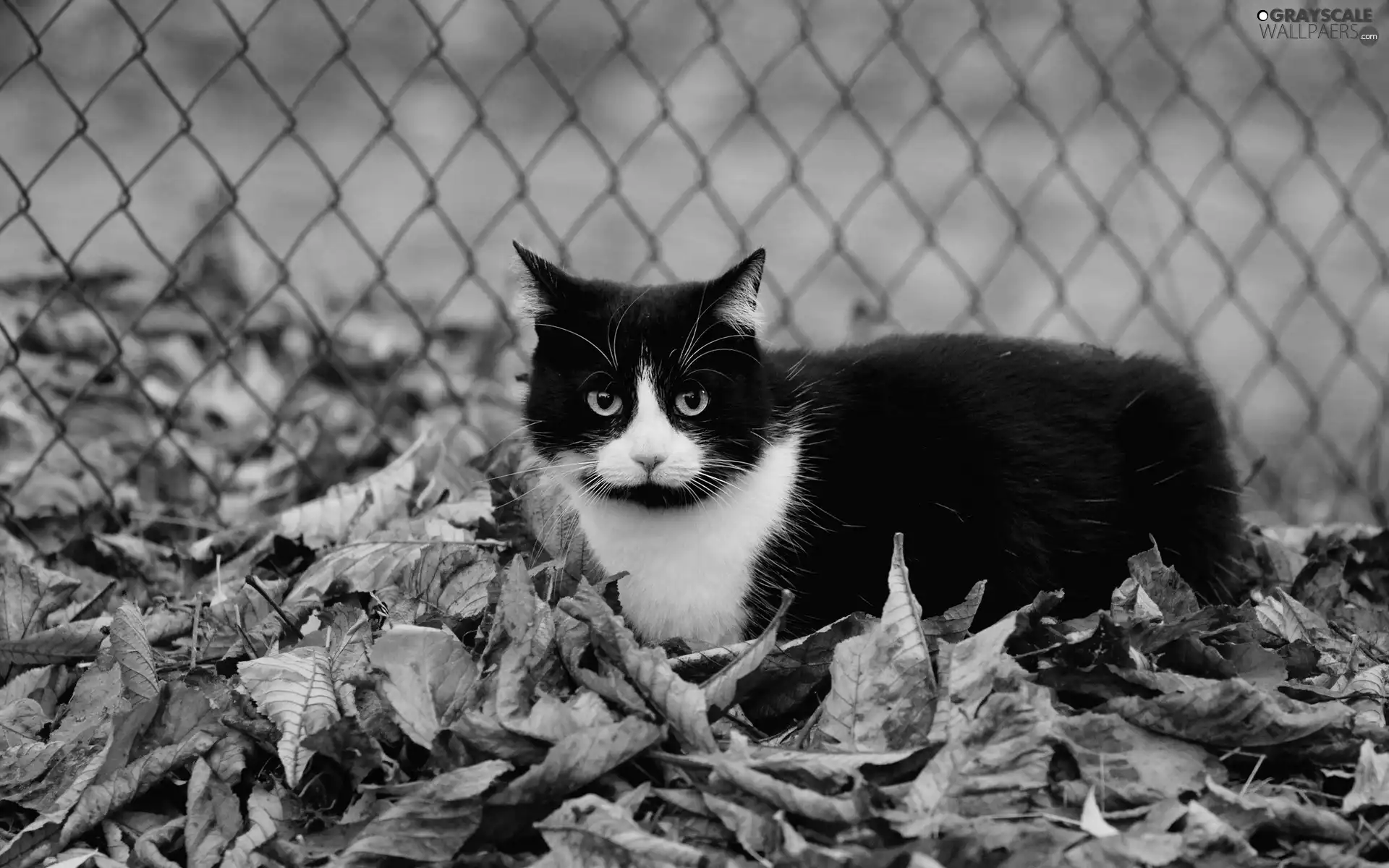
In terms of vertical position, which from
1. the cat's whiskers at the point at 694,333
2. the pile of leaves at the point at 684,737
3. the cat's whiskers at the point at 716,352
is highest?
the cat's whiskers at the point at 694,333

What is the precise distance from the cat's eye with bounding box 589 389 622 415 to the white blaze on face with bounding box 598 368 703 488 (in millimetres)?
49

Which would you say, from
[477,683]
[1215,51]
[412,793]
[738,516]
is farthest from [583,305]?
[1215,51]

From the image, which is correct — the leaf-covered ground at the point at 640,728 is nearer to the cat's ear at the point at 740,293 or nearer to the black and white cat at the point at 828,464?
the black and white cat at the point at 828,464

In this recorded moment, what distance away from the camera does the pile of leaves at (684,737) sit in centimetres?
216

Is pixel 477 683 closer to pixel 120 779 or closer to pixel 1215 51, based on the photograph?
pixel 120 779

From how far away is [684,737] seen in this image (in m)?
2.32

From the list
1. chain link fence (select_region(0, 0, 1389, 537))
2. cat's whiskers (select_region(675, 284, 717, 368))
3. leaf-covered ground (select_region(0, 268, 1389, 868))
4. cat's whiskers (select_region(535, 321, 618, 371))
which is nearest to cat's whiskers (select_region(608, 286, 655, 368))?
cat's whiskers (select_region(535, 321, 618, 371))

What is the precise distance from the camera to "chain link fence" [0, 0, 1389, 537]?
4.47 metres

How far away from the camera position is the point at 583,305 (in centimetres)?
296

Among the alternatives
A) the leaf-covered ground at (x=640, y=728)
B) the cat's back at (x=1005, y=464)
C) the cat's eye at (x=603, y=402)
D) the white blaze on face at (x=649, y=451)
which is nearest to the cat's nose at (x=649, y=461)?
the white blaze on face at (x=649, y=451)

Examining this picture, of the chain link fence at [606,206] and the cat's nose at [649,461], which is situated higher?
the chain link fence at [606,206]

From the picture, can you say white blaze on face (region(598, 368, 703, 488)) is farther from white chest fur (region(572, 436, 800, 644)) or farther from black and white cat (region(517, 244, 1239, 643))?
white chest fur (region(572, 436, 800, 644))

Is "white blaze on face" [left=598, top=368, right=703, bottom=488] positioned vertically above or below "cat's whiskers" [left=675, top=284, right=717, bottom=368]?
below

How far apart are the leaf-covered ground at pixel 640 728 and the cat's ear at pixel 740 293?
59 centimetres
